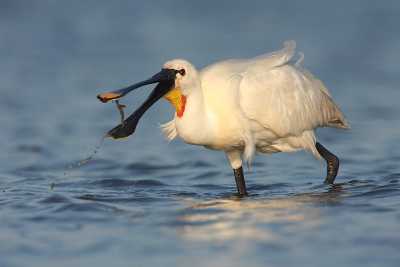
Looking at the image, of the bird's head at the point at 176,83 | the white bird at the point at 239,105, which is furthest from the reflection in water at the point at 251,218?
the bird's head at the point at 176,83

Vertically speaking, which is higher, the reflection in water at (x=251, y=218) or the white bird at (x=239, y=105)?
the white bird at (x=239, y=105)

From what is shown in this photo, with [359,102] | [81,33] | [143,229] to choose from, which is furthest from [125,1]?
[143,229]

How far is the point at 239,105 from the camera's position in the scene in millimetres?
8602

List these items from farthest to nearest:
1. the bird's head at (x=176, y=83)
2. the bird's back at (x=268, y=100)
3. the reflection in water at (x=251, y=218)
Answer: the bird's back at (x=268, y=100), the bird's head at (x=176, y=83), the reflection in water at (x=251, y=218)

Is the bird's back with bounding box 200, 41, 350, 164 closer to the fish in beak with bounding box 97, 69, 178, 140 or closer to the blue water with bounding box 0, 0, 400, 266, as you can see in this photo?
the fish in beak with bounding box 97, 69, 178, 140

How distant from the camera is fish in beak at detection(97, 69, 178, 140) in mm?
8086

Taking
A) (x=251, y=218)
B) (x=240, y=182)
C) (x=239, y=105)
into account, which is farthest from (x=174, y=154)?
(x=251, y=218)

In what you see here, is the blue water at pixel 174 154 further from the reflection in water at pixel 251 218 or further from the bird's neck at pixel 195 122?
the bird's neck at pixel 195 122

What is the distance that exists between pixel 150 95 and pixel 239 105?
1.02 meters

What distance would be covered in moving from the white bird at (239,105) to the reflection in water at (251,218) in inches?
29.3

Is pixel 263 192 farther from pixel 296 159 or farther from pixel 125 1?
pixel 125 1

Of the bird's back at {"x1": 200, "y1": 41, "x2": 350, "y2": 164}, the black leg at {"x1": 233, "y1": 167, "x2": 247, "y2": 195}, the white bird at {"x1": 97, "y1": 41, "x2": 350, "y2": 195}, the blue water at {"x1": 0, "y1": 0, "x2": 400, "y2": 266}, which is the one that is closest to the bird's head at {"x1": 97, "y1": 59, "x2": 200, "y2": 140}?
the white bird at {"x1": 97, "y1": 41, "x2": 350, "y2": 195}

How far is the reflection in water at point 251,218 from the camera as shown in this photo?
6.95 m

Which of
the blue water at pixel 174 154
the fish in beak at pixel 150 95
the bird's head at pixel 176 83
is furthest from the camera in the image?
the bird's head at pixel 176 83
